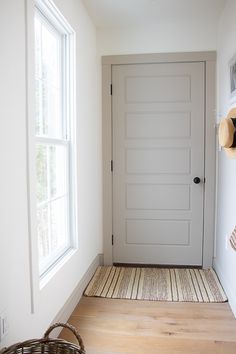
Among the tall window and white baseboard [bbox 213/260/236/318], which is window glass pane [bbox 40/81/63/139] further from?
white baseboard [bbox 213/260/236/318]

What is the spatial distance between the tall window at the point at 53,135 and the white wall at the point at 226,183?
1301mm

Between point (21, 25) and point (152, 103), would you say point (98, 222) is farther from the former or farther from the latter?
point (21, 25)

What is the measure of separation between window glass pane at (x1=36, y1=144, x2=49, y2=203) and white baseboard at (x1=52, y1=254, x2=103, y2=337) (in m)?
0.82

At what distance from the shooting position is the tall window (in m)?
2.15

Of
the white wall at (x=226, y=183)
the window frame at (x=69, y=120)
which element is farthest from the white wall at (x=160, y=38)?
the window frame at (x=69, y=120)

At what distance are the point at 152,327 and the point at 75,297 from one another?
0.68 meters

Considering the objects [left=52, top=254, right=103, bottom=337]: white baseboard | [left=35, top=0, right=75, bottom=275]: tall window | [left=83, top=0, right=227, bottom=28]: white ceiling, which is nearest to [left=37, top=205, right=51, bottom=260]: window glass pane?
[left=35, top=0, right=75, bottom=275]: tall window

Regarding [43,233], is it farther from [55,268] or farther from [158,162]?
[158,162]

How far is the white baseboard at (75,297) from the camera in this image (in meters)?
2.24

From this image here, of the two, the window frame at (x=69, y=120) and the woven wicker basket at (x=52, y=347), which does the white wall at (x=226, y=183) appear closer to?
the window frame at (x=69, y=120)

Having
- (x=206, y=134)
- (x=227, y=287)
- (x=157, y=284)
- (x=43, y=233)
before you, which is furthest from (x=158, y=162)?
(x=43, y=233)

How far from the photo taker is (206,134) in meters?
3.40

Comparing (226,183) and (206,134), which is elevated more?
(206,134)

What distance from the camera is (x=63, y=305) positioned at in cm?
233
